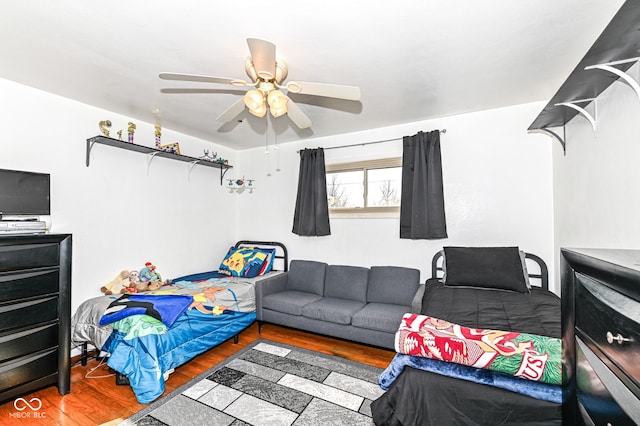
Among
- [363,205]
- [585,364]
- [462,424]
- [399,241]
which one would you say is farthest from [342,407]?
[363,205]

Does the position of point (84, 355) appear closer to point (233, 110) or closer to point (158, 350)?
point (158, 350)

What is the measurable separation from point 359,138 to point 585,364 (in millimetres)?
3182

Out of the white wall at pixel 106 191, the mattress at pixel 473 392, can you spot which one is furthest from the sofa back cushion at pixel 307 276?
the mattress at pixel 473 392

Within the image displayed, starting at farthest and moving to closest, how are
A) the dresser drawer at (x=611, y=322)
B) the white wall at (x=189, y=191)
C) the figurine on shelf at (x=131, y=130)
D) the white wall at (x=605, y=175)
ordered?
the figurine on shelf at (x=131, y=130), the white wall at (x=189, y=191), the white wall at (x=605, y=175), the dresser drawer at (x=611, y=322)

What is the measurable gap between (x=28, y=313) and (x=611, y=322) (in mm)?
3228

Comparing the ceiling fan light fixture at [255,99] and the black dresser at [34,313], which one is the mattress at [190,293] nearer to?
the black dresser at [34,313]

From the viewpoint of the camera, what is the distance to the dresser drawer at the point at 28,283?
6.48ft

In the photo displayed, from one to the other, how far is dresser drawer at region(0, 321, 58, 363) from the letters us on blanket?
8.44 feet

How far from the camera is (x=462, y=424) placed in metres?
1.38

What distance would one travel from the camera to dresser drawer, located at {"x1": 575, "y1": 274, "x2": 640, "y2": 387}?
0.69m

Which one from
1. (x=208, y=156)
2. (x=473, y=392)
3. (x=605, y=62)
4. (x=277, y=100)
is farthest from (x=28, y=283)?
(x=605, y=62)

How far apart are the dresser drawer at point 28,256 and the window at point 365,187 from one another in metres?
2.82

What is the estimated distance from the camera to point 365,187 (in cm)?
372

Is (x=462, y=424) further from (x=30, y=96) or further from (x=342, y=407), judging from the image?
(x=30, y=96)
